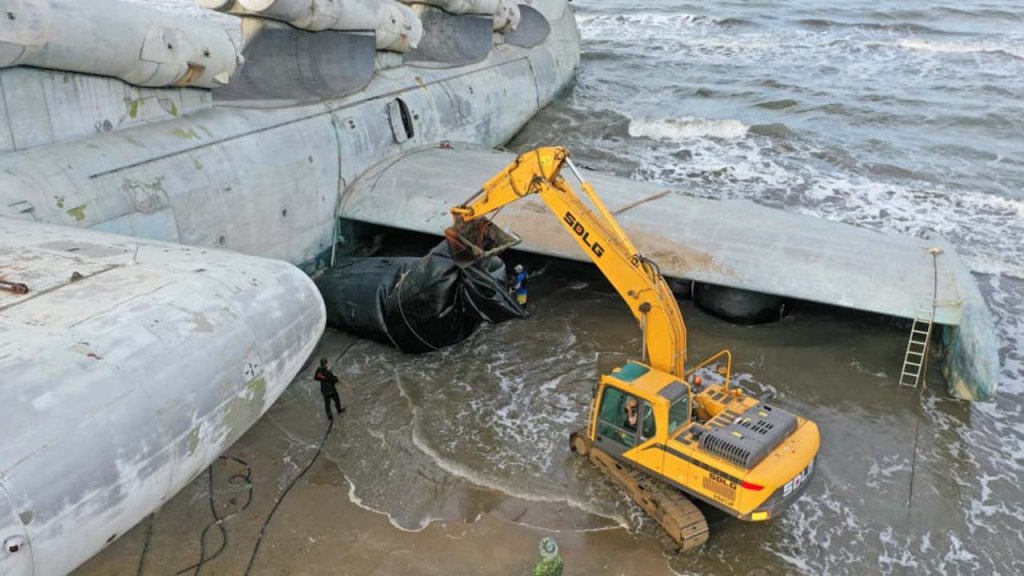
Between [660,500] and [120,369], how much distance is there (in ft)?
17.7

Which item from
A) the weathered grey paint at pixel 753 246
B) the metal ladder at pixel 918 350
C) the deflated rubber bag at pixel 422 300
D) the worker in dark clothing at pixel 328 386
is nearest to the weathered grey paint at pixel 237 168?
the weathered grey paint at pixel 753 246

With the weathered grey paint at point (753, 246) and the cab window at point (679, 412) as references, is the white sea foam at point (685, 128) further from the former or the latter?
the cab window at point (679, 412)

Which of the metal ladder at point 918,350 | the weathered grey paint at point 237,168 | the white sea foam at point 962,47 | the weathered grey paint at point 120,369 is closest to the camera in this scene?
the weathered grey paint at point 120,369

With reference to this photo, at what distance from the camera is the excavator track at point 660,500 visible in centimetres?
768

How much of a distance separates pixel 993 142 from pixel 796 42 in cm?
1485

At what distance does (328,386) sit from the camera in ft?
32.1

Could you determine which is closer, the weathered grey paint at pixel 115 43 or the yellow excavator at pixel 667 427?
the yellow excavator at pixel 667 427

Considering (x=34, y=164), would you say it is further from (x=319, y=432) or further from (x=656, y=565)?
(x=656, y=565)

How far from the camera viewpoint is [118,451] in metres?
4.73

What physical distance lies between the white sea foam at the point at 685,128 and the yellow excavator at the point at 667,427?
15.0 metres

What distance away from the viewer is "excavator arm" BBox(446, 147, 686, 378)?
8.83m

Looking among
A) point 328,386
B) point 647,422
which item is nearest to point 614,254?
point 647,422

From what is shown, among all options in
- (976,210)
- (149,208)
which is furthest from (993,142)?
(149,208)

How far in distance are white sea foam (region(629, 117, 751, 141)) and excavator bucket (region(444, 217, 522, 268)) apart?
46.4 feet
